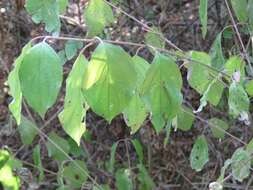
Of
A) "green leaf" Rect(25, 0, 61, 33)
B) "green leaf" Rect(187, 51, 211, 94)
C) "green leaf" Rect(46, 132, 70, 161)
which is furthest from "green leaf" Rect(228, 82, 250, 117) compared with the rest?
"green leaf" Rect(46, 132, 70, 161)

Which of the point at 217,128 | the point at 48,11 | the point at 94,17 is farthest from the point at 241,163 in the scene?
the point at 217,128

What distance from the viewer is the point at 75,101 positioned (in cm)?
98

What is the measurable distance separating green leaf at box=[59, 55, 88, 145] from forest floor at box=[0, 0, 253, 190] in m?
2.08

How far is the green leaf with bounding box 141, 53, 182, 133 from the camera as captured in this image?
98 centimetres

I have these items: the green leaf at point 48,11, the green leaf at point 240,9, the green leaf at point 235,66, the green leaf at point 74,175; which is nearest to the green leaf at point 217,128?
the green leaf at point 74,175

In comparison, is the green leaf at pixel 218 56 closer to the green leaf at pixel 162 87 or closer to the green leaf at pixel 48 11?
the green leaf at pixel 162 87

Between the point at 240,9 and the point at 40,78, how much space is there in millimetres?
640

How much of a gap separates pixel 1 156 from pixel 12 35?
58.1 inches

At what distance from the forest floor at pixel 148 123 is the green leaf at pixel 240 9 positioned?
175 centimetres

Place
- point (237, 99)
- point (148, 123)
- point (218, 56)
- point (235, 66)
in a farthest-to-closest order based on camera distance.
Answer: point (148, 123)
point (218, 56)
point (235, 66)
point (237, 99)

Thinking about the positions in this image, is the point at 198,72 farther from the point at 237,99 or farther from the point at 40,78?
the point at 40,78

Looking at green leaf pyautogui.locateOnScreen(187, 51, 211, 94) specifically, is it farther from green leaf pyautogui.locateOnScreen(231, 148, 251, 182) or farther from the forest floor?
the forest floor

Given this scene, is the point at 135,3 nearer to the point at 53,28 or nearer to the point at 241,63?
the point at 241,63

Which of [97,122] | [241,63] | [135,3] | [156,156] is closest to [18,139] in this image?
[97,122]
